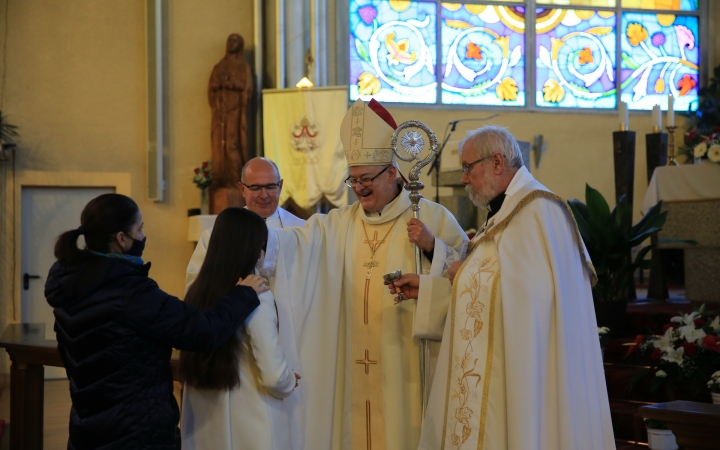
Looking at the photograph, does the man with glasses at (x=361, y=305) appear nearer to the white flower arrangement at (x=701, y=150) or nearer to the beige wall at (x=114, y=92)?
the white flower arrangement at (x=701, y=150)

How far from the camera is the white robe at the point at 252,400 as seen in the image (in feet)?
8.31

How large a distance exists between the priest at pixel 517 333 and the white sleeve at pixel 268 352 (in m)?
0.62

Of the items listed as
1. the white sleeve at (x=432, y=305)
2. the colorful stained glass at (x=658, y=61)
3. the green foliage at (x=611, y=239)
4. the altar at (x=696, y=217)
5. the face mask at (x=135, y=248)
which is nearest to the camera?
the face mask at (x=135, y=248)

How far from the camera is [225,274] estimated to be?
8.39ft

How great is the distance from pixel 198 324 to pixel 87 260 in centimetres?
39

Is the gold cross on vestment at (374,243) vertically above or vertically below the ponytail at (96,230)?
below

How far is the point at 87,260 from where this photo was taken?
7.75ft

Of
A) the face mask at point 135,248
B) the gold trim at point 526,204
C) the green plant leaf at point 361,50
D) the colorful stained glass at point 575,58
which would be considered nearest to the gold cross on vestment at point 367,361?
the gold trim at point 526,204

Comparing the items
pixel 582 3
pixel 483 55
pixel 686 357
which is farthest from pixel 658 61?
pixel 686 357

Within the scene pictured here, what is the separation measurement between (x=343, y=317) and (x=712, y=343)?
6.38 feet

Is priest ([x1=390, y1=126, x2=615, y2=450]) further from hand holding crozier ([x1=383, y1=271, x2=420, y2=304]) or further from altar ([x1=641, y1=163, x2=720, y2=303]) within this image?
altar ([x1=641, y1=163, x2=720, y2=303])

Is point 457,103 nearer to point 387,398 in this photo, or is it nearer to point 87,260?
point 387,398

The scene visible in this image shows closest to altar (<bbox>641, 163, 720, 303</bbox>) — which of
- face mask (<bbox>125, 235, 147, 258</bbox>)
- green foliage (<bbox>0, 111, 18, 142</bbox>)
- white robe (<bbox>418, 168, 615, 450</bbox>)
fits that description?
white robe (<bbox>418, 168, 615, 450</bbox>)

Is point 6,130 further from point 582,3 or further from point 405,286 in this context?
point 582,3
